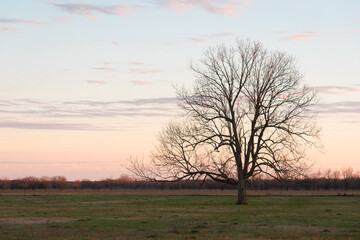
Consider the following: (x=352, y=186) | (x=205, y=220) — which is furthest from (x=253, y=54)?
(x=352, y=186)

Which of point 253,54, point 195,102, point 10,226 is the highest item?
point 253,54

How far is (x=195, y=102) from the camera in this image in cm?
5322

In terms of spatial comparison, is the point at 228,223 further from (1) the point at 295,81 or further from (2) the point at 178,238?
(1) the point at 295,81

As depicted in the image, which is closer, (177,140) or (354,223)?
(354,223)

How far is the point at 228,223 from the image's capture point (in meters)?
30.3

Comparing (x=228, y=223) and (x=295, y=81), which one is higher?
(x=295, y=81)

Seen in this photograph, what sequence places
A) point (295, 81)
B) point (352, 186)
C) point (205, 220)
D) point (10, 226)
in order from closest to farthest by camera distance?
point (10, 226) < point (205, 220) < point (295, 81) < point (352, 186)

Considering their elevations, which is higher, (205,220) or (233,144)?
(233,144)

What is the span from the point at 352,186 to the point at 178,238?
18206 cm

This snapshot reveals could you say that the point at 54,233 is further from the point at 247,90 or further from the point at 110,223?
the point at 247,90

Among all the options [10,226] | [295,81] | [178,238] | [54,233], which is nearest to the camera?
[178,238]

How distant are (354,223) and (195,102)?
1005 inches

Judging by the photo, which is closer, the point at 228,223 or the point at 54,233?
the point at 54,233

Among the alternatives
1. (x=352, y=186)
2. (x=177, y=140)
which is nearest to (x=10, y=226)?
(x=177, y=140)
